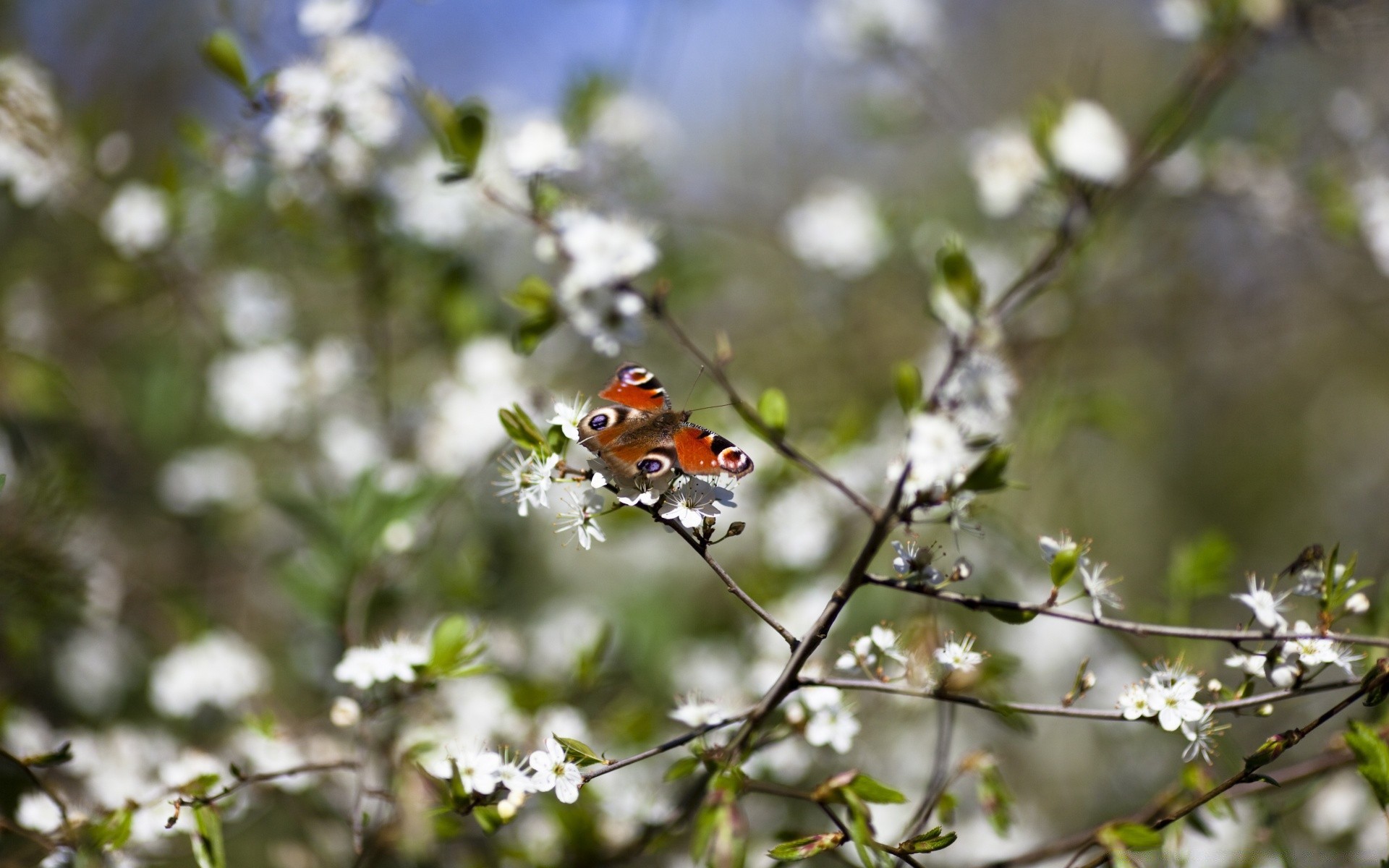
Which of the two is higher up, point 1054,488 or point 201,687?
point 1054,488

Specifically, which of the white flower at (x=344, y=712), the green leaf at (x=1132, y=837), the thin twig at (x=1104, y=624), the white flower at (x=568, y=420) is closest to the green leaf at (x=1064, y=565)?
the thin twig at (x=1104, y=624)

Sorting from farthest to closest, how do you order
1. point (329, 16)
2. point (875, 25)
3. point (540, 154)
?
point (875, 25) < point (329, 16) < point (540, 154)

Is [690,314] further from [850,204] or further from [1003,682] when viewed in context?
[1003,682]

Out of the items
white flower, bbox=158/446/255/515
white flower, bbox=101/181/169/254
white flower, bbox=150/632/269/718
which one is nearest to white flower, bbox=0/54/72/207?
white flower, bbox=101/181/169/254

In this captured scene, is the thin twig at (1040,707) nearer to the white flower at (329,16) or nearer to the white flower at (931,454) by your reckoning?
the white flower at (931,454)

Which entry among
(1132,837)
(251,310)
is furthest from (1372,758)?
(251,310)

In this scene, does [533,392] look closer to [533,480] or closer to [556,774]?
[533,480]

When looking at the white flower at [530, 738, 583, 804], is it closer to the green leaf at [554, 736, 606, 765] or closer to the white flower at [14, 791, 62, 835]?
the green leaf at [554, 736, 606, 765]

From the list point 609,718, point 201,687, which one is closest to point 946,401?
point 609,718
